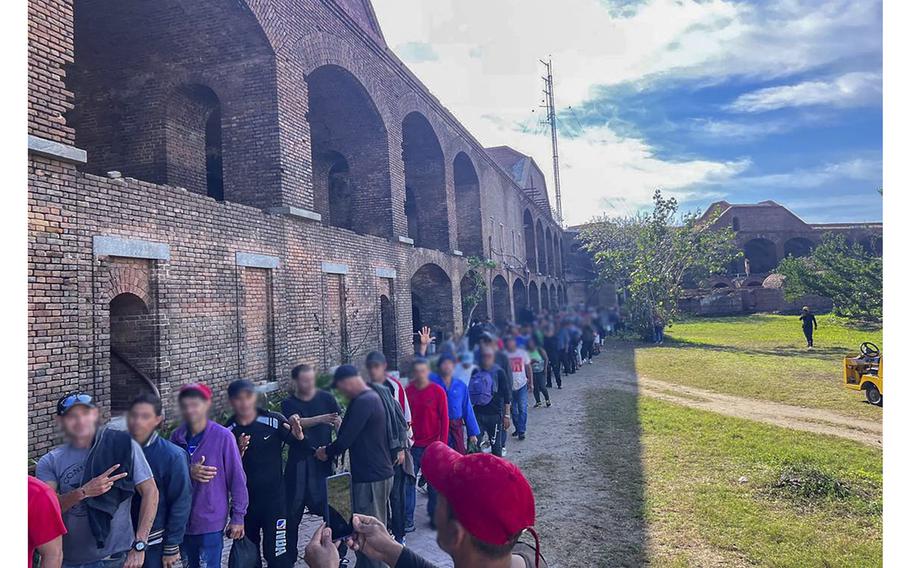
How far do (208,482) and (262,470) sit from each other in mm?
410

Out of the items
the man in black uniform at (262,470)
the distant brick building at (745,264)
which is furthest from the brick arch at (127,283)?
the distant brick building at (745,264)

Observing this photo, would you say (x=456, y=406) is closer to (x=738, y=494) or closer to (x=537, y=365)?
(x=738, y=494)

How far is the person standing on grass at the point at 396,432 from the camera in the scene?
4141 millimetres

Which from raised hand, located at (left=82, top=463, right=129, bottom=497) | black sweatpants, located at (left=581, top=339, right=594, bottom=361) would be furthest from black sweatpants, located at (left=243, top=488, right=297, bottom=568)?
black sweatpants, located at (left=581, top=339, right=594, bottom=361)

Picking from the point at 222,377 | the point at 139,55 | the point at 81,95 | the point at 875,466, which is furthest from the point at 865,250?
the point at 81,95

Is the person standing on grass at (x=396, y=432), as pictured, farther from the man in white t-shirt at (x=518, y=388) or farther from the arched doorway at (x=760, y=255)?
the arched doorway at (x=760, y=255)

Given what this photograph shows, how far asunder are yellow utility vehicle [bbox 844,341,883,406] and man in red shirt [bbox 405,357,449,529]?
8.95 meters

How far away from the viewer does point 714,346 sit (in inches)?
768

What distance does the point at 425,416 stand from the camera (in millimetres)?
4770

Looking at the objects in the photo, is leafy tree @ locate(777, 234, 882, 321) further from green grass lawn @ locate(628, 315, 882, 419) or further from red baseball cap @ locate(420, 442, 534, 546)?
red baseball cap @ locate(420, 442, 534, 546)

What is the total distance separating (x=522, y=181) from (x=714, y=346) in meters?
17.6

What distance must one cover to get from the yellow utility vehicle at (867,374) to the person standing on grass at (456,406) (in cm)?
840

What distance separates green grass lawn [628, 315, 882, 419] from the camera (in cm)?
1044

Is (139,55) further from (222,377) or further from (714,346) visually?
(714,346)
